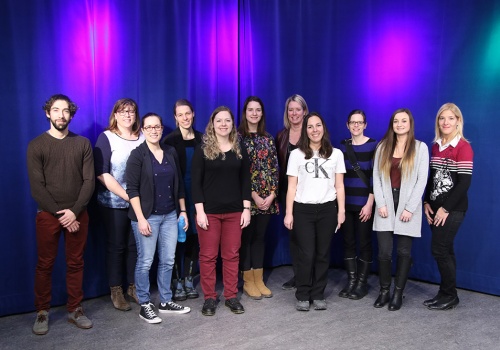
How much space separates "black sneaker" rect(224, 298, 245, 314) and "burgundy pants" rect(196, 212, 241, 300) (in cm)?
4

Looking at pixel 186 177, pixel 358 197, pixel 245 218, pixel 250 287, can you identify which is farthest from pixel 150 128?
pixel 358 197

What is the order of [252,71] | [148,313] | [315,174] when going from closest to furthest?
[148,313] → [315,174] → [252,71]

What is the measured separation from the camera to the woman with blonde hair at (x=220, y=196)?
341 centimetres

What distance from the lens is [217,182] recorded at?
11.3 feet

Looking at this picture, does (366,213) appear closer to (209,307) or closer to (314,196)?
(314,196)

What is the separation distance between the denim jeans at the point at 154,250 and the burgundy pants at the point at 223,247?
228 mm

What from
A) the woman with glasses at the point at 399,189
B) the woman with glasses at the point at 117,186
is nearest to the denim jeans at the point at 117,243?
the woman with glasses at the point at 117,186

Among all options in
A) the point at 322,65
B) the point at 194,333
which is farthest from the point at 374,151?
the point at 194,333

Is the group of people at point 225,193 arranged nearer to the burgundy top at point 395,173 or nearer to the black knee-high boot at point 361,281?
the burgundy top at point 395,173

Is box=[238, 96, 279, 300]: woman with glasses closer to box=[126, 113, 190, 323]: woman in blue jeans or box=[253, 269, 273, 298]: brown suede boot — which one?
box=[253, 269, 273, 298]: brown suede boot

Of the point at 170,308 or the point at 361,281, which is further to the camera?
the point at 361,281

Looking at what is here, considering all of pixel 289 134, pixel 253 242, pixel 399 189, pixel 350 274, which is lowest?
pixel 350 274

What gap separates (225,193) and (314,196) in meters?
0.66

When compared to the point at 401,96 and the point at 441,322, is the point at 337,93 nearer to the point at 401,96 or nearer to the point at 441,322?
the point at 401,96
